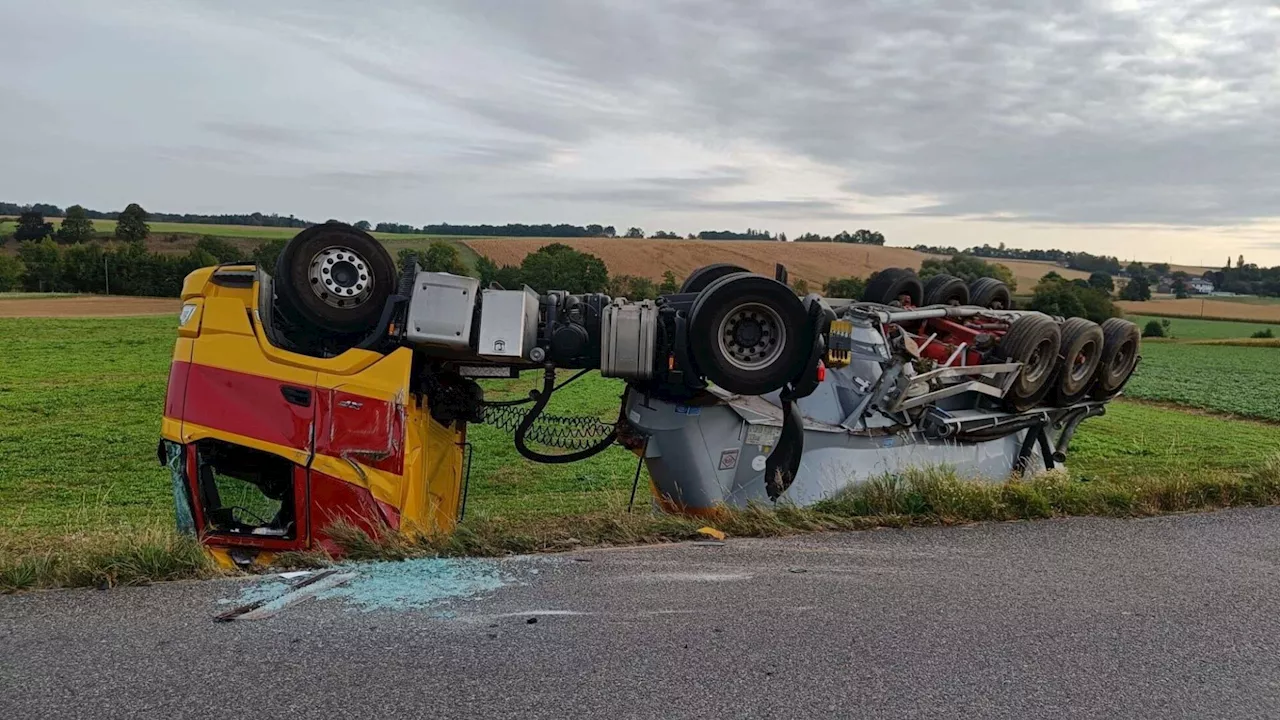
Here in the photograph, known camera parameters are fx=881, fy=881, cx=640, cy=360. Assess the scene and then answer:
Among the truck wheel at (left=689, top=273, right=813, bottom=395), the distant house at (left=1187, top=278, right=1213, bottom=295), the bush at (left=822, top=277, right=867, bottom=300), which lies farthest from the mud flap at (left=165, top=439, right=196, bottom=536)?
the distant house at (left=1187, top=278, right=1213, bottom=295)

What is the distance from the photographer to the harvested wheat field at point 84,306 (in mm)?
40688

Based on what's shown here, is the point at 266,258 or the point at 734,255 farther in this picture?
the point at 734,255

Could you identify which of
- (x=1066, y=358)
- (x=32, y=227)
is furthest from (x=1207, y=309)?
(x=32, y=227)

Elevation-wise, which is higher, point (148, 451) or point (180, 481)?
point (180, 481)

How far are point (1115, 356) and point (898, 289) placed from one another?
2.12m

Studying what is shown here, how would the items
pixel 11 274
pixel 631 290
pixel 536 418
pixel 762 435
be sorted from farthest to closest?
1. pixel 11 274
2. pixel 631 290
3. pixel 762 435
4. pixel 536 418

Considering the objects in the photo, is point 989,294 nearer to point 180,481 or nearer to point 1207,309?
point 180,481

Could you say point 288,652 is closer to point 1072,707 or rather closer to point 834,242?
point 1072,707

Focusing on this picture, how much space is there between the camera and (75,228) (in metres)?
68.4

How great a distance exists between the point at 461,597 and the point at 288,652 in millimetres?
697

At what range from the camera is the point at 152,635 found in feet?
9.20

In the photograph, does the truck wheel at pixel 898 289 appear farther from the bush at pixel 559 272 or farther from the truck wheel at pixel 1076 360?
the bush at pixel 559 272

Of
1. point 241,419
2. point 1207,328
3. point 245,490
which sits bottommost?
point 245,490

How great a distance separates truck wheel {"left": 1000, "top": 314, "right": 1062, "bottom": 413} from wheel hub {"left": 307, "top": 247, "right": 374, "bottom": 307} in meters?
5.46
